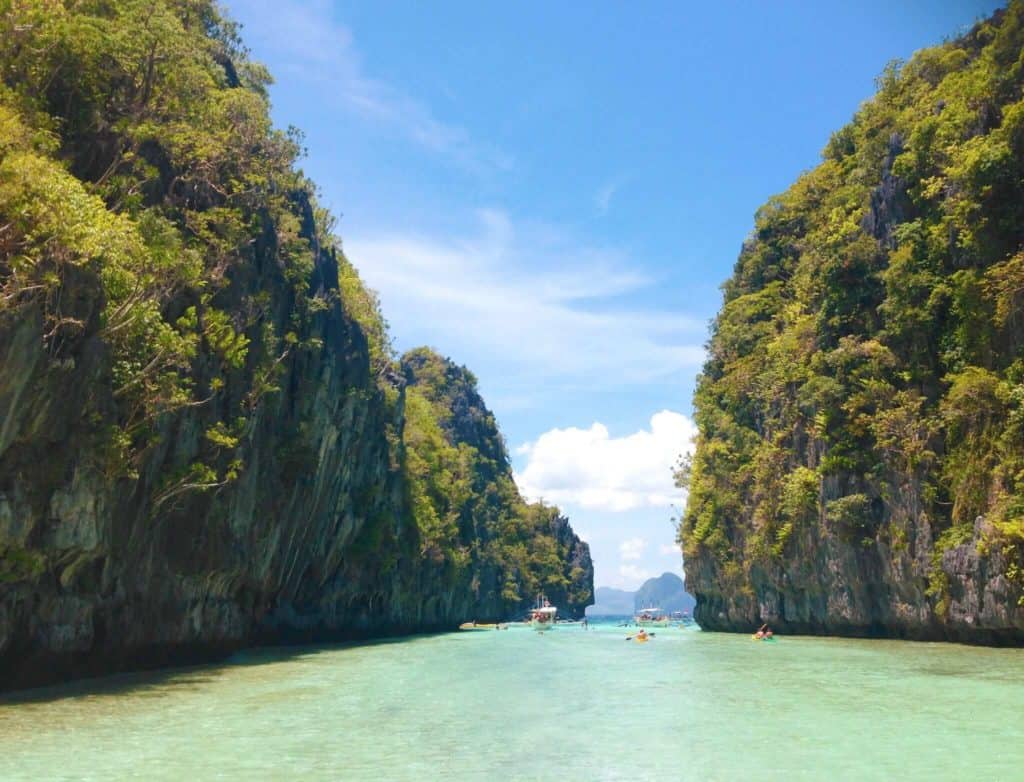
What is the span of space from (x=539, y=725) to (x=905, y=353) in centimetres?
2195

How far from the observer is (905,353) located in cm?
2952

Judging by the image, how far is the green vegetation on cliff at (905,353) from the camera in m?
24.3

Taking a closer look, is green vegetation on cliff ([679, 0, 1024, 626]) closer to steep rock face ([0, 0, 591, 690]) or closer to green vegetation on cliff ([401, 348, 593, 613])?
steep rock face ([0, 0, 591, 690])

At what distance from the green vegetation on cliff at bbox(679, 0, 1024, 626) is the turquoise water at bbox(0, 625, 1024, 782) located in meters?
6.20

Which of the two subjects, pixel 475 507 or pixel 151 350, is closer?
pixel 151 350

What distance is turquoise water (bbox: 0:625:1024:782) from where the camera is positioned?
32.3ft

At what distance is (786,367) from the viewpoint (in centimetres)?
3816

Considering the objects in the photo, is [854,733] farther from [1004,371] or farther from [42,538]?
[1004,371]

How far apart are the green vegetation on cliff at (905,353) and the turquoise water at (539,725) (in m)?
6.20

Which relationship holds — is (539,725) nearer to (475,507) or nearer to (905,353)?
(905,353)

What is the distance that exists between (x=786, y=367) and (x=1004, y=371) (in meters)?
13.9

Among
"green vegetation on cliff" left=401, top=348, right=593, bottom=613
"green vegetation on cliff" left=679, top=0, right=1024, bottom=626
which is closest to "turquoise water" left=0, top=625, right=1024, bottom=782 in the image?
"green vegetation on cliff" left=679, top=0, right=1024, bottom=626

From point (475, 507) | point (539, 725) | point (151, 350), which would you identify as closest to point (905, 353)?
Result: point (539, 725)

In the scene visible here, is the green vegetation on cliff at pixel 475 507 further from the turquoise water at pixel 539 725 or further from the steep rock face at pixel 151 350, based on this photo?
the turquoise water at pixel 539 725
